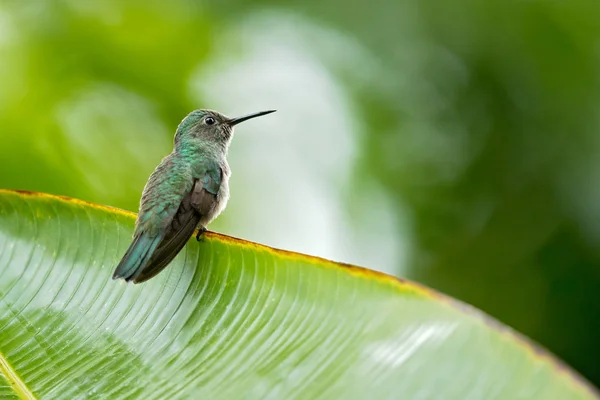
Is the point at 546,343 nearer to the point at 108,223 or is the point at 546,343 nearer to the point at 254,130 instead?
the point at 254,130

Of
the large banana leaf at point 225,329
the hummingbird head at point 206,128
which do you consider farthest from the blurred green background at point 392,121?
the large banana leaf at point 225,329

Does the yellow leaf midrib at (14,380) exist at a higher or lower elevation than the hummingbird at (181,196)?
lower

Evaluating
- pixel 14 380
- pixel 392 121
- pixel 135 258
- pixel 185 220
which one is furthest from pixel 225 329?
pixel 392 121

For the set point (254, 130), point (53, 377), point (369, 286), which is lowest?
point (254, 130)

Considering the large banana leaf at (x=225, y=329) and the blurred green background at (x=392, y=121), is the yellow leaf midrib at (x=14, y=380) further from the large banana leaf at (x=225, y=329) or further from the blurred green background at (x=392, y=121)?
the blurred green background at (x=392, y=121)

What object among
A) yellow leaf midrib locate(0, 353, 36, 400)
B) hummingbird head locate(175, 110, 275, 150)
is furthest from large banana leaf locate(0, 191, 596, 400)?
hummingbird head locate(175, 110, 275, 150)

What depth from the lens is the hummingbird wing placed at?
1.97 meters

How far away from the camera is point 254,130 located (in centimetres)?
528

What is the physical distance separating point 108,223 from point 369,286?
0.82 metres

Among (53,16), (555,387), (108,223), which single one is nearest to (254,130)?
(53,16)

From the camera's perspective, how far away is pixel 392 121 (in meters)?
5.93

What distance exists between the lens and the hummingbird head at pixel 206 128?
129 inches

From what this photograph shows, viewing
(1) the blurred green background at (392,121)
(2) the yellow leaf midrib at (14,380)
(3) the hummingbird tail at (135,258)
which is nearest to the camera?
(2) the yellow leaf midrib at (14,380)

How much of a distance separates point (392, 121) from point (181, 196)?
3.56 meters
